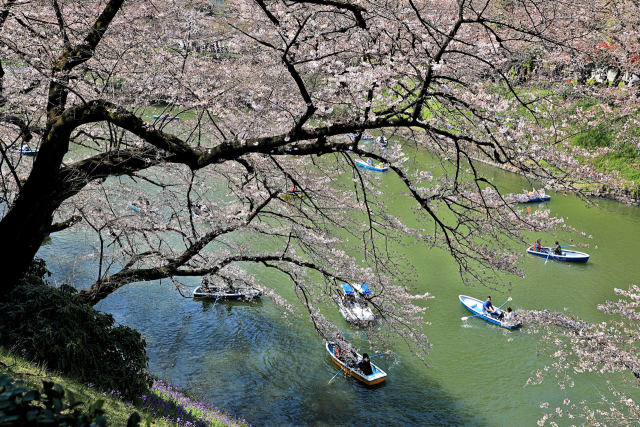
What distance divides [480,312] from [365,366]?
489 cm

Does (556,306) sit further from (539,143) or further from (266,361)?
(539,143)

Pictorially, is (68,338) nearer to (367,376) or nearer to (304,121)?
(304,121)

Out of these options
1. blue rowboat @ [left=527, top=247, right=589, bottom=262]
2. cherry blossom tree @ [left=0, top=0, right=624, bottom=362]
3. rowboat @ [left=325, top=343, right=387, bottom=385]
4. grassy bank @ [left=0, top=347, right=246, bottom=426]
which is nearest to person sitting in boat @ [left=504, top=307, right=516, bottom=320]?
rowboat @ [left=325, top=343, right=387, bottom=385]

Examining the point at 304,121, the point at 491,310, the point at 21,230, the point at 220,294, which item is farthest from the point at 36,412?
the point at 491,310

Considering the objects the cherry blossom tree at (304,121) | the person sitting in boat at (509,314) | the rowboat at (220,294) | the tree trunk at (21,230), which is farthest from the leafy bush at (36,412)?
the person sitting in boat at (509,314)

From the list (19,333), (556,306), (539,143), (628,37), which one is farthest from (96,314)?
(628,37)

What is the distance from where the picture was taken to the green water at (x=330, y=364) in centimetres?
1027

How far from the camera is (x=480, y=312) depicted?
13781 mm

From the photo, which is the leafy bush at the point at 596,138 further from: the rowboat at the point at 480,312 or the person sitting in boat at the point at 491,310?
the person sitting in boat at the point at 491,310

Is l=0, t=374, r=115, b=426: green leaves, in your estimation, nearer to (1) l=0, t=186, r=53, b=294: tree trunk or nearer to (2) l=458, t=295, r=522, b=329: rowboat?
(1) l=0, t=186, r=53, b=294: tree trunk

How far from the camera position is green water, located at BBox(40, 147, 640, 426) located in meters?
10.3

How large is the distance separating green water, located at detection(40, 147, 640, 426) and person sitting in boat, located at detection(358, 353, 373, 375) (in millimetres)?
480

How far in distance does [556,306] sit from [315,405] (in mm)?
8755

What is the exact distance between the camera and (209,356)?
1145cm
